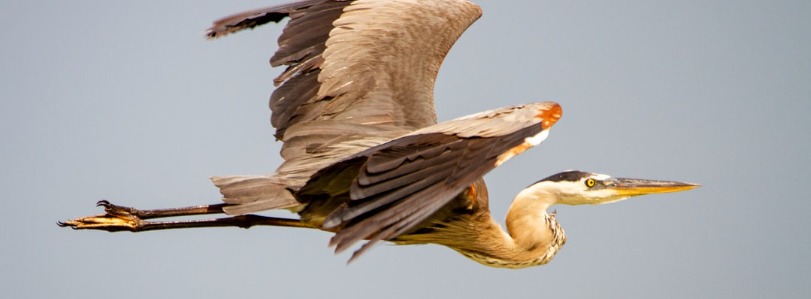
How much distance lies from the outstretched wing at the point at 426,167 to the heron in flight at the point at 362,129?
12 cm

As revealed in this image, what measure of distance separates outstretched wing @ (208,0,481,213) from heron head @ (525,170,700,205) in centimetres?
80

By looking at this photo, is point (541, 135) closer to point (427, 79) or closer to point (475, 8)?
point (427, 79)

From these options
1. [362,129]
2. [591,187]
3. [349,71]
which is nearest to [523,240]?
[591,187]

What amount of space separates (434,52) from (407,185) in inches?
107

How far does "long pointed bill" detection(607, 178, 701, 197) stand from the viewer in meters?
7.98

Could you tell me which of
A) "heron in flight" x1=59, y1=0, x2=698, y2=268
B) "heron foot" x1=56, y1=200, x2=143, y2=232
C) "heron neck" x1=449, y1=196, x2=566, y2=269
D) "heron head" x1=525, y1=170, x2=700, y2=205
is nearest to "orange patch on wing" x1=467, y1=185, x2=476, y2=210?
"heron in flight" x1=59, y1=0, x2=698, y2=268

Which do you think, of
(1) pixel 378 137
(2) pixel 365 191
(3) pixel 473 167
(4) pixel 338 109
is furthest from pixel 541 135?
(4) pixel 338 109

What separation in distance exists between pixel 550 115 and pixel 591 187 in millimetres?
2012

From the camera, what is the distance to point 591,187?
7.93 m

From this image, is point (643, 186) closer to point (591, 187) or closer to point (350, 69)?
point (591, 187)

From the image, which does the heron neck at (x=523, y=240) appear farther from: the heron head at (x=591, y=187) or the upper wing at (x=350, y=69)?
the upper wing at (x=350, y=69)

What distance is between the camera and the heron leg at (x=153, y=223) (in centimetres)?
781

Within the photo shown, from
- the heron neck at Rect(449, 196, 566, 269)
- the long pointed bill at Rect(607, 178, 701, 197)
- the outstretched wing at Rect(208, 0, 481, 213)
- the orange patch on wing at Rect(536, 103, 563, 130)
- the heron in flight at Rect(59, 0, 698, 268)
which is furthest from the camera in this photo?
the long pointed bill at Rect(607, 178, 701, 197)

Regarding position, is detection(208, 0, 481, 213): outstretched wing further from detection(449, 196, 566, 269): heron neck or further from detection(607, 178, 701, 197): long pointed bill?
detection(607, 178, 701, 197): long pointed bill
